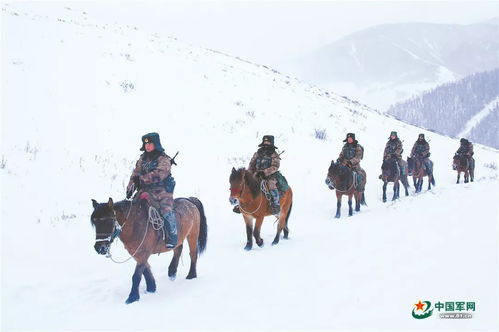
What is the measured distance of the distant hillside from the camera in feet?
497

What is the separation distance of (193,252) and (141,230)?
1.55 meters

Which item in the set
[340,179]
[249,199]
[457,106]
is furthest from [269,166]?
[457,106]

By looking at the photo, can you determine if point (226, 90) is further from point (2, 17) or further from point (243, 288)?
point (243, 288)

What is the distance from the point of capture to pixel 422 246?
22.8 feet

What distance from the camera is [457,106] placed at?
161 m

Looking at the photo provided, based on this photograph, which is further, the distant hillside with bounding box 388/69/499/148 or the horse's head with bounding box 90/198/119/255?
the distant hillside with bounding box 388/69/499/148

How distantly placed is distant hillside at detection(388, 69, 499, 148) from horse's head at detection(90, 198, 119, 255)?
154 meters

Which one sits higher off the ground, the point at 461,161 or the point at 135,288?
the point at 461,161

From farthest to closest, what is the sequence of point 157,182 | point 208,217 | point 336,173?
point 336,173, point 208,217, point 157,182

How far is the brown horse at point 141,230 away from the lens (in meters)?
5.55

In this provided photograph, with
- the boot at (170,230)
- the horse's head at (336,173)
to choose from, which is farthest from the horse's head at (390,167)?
the boot at (170,230)

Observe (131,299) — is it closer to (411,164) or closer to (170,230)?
(170,230)

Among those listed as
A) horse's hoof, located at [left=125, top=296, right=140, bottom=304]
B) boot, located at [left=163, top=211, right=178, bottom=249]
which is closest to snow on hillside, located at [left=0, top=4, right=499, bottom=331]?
horse's hoof, located at [left=125, top=296, right=140, bottom=304]

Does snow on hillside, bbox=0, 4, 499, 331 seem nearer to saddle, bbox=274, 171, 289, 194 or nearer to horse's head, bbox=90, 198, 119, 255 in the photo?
horse's head, bbox=90, 198, 119, 255
